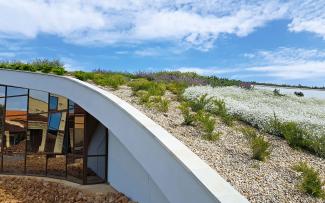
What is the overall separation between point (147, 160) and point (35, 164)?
7734mm

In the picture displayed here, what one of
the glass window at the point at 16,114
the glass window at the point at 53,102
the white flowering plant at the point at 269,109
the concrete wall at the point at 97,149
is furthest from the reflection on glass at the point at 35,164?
the white flowering plant at the point at 269,109

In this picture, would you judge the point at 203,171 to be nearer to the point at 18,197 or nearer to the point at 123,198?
the point at 123,198

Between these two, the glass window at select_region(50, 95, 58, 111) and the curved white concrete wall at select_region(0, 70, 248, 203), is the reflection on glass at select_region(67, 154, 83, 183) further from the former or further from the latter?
the glass window at select_region(50, 95, 58, 111)

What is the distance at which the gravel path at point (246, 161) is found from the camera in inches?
228

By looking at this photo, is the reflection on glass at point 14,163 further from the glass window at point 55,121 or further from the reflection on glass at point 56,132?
the glass window at point 55,121

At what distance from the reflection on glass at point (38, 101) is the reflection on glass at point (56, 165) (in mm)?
1694

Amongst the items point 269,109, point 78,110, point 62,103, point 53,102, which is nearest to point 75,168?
point 78,110

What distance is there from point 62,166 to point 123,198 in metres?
4.08

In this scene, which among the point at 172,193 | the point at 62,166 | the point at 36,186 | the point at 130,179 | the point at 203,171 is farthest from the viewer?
the point at 62,166

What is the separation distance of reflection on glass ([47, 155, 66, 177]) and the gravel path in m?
4.08

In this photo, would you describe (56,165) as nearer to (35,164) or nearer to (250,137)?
(35,164)

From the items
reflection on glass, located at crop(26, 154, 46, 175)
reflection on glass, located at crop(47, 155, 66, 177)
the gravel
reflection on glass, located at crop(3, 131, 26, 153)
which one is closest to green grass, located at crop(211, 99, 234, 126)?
the gravel

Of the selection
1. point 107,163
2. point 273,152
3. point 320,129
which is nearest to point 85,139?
point 107,163

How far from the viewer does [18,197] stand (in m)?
10.6
